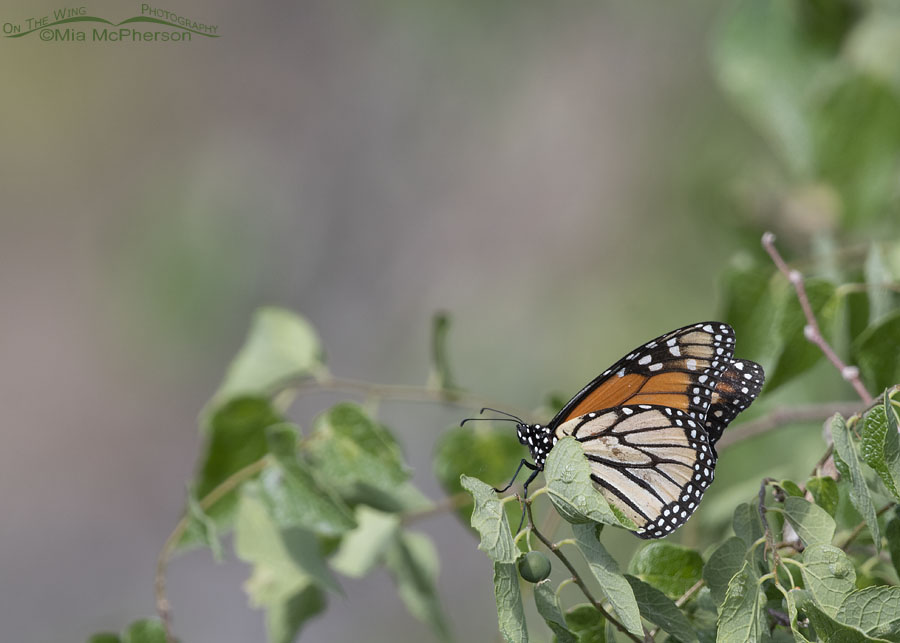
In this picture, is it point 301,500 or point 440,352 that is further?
point 440,352

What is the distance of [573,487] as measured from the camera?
374 millimetres

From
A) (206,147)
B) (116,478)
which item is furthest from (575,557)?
(206,147)

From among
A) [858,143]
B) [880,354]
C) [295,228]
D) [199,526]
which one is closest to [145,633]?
[199,526]

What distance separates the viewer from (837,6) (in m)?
0.93

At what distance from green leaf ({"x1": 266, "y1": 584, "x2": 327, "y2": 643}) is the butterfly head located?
0.93 feet

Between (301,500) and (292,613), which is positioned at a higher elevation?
(301,500)

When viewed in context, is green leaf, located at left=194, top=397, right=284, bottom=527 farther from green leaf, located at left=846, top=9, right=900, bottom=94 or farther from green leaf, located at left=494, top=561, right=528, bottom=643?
green leaf, located at left=846, top=9, right=900, bottom=94

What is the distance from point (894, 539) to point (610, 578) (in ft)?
0.53

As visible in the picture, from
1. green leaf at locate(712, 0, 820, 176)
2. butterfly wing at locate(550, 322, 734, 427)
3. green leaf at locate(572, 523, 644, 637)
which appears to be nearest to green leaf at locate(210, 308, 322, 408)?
butterfly wing at locate(550, 322, 734, 427)

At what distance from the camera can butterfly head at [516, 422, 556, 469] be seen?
1.72 feet

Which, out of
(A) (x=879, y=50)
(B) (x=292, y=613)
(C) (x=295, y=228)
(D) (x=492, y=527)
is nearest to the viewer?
(D) (x=492, y=527)

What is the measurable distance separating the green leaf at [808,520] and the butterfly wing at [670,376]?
109 mm

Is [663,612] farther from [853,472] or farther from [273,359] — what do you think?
[273,359]

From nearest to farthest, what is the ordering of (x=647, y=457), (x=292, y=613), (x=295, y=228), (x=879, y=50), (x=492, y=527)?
(x=492, y=527) < (x=647, y=457) < (x=292, y=613) < (x=879, y=50) < (x=295, y=228)
